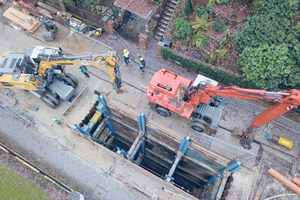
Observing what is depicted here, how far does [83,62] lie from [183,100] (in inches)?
331

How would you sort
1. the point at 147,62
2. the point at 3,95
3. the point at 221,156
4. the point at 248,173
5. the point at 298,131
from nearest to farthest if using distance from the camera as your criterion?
the point at 221,156 < the point at 248,173 < the point at 298,131 < the point at 3,95 < the point at 147,62

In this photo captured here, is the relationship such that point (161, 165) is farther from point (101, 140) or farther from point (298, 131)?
point (298, 131)

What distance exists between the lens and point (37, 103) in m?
20.5

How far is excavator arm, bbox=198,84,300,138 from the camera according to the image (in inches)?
532

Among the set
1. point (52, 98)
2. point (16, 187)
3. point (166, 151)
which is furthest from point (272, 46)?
point (16, 187)

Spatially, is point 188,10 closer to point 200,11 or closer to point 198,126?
point 200,11

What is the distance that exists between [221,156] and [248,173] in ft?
10.9

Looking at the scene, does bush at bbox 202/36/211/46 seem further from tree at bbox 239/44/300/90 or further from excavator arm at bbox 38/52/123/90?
excavator arm at bbox 38/52/123/90

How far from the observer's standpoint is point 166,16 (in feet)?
76.2

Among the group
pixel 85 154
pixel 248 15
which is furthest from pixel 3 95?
pixel 248 15

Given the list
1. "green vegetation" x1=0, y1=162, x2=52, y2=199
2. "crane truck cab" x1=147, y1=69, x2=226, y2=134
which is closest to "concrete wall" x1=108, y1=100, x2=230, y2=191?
"crane truck cab" x1=147, y1=69, x2=226, y2=134

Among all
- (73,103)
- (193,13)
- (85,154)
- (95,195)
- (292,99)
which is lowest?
(95,195)

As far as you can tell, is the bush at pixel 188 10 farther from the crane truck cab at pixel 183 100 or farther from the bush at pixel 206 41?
the crane truck cab at pixel 183 100

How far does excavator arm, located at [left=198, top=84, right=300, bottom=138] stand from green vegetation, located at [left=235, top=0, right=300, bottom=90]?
4308 millimetres
